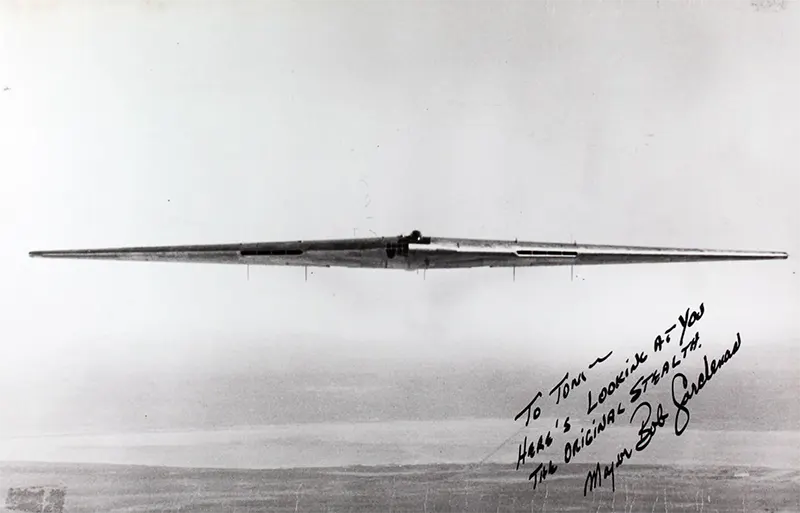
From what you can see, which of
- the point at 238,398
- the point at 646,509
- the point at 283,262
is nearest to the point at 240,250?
the point at 283,262

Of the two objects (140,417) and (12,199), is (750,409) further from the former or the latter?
(12,199)
